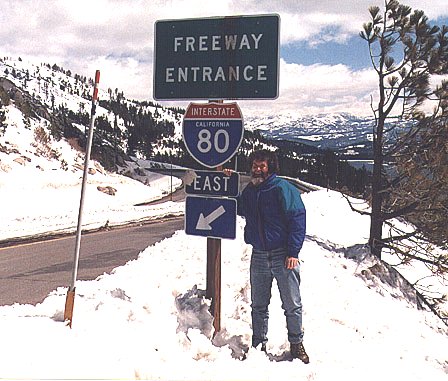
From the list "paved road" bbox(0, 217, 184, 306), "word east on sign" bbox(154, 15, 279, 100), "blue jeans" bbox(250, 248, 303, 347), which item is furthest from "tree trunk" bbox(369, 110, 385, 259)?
"word east on sign" bbox(154, 15, 279, 100)

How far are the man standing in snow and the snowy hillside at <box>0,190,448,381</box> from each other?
32cm

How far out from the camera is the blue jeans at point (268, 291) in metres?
4.53

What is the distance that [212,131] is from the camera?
4.49 meters

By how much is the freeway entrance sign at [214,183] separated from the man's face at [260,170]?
0.16 metres

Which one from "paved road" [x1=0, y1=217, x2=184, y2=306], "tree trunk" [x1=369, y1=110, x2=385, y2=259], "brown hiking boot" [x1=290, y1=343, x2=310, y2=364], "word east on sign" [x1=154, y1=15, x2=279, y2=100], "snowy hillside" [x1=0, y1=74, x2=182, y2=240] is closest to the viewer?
"word east on sign" [x1=154, y1=15, x2=279, y2=100]

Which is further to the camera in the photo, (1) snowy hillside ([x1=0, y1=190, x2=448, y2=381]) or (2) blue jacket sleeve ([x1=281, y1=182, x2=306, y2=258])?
(2) blue jacket sleeve ([x1=281, y1=182, x2=306, y2=258])

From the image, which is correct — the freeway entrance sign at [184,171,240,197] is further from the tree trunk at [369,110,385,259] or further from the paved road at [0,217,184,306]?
the tree trunk at [369,110,385,259]

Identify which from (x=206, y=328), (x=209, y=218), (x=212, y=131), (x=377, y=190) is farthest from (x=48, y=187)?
(x=212, y=131)

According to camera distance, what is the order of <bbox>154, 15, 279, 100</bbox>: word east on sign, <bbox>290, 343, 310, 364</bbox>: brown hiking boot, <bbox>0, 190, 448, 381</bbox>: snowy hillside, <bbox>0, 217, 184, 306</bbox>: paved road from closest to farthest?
<bbox>0, 190, 448, 381</bbox>: snowy hillside, <bbox>154, 15, 279, 100</bbox>: word east on sign, <bbox>290, 343, 310, 364</bbox>: brown hiking boot, <bbox>0, 217, 184, 306</bbox>: paved road

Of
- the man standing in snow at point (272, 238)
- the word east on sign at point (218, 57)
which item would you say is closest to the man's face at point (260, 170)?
the man standing in snow at point (272, 238)

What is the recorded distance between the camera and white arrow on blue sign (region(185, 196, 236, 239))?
454 cm

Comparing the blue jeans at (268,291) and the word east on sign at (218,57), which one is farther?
the blue jeans at (268,291)

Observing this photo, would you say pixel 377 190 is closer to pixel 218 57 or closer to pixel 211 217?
pixel 211 217

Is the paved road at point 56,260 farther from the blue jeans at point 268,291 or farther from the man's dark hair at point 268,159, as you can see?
the man's dark hair at point 268,159
